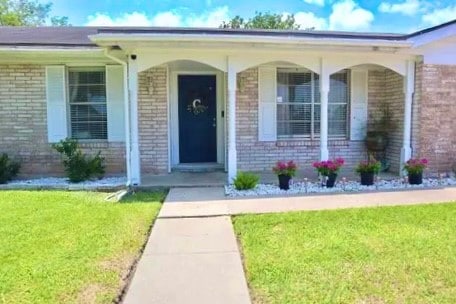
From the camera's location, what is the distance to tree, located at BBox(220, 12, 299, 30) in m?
33.9

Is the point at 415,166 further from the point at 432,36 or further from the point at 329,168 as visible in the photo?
the point at 432,36

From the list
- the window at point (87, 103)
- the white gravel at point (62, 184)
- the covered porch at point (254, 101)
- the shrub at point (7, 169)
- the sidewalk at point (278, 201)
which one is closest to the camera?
the sidewalk at point (278, 201)

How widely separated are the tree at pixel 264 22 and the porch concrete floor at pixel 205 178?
26.2m

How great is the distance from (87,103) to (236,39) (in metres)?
3.92

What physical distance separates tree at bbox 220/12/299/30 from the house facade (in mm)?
24892

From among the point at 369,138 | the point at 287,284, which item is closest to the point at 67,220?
the point at 287,284

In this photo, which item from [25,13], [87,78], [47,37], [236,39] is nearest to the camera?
[236,39]

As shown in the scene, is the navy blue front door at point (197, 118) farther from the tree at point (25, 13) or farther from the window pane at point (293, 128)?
the tree at point (25, 13)

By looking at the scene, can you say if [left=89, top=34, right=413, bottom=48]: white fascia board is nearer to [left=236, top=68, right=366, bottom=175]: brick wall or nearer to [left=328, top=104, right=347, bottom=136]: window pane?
[left=236, top=68, right=366, bottom=175]: brick wall

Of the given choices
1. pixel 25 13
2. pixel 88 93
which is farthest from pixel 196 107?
pixel 25 13

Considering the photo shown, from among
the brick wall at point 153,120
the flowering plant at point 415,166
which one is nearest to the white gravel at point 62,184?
the brick wall at point 153,120

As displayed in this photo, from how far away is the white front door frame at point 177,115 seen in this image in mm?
9750

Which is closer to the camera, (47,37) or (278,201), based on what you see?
(278,201)

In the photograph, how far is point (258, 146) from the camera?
9.77 meters
